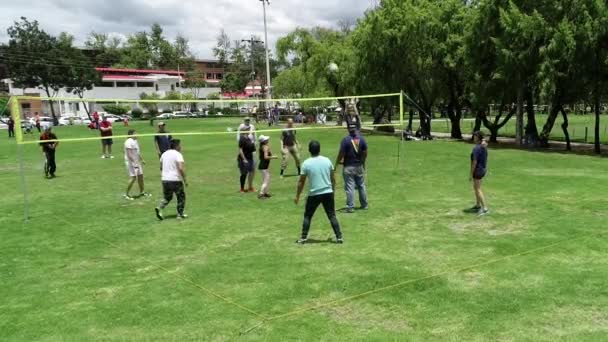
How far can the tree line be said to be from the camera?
2358cm

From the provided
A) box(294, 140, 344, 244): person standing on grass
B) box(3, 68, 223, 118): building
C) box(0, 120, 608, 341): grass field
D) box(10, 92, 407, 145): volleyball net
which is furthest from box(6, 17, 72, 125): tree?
box(294, 140, 344, 244): person standing on grass

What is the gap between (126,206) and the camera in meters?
12.8

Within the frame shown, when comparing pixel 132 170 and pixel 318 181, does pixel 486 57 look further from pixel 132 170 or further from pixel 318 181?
pixel 318 181

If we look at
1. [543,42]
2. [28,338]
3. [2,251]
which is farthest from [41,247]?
[543,42]

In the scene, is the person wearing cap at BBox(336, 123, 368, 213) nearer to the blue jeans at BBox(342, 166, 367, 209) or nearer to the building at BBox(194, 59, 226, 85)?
the blue jeans at BBox(342, 166, 367, 209)

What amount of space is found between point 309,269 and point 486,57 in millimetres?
23618

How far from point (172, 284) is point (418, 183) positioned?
956cm

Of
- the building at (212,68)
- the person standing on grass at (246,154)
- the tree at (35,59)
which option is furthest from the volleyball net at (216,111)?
the building at (212,68)

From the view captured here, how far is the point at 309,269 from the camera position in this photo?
296 inches

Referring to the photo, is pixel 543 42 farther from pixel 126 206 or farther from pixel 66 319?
pixel 66 319

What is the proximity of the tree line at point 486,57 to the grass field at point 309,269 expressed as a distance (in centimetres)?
1127

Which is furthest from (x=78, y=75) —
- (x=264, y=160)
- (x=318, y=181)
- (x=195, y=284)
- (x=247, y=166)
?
(x=195, y=284)

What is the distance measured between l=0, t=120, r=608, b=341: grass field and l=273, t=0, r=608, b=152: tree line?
1127 centimetres

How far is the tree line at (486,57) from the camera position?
23.6 metres
